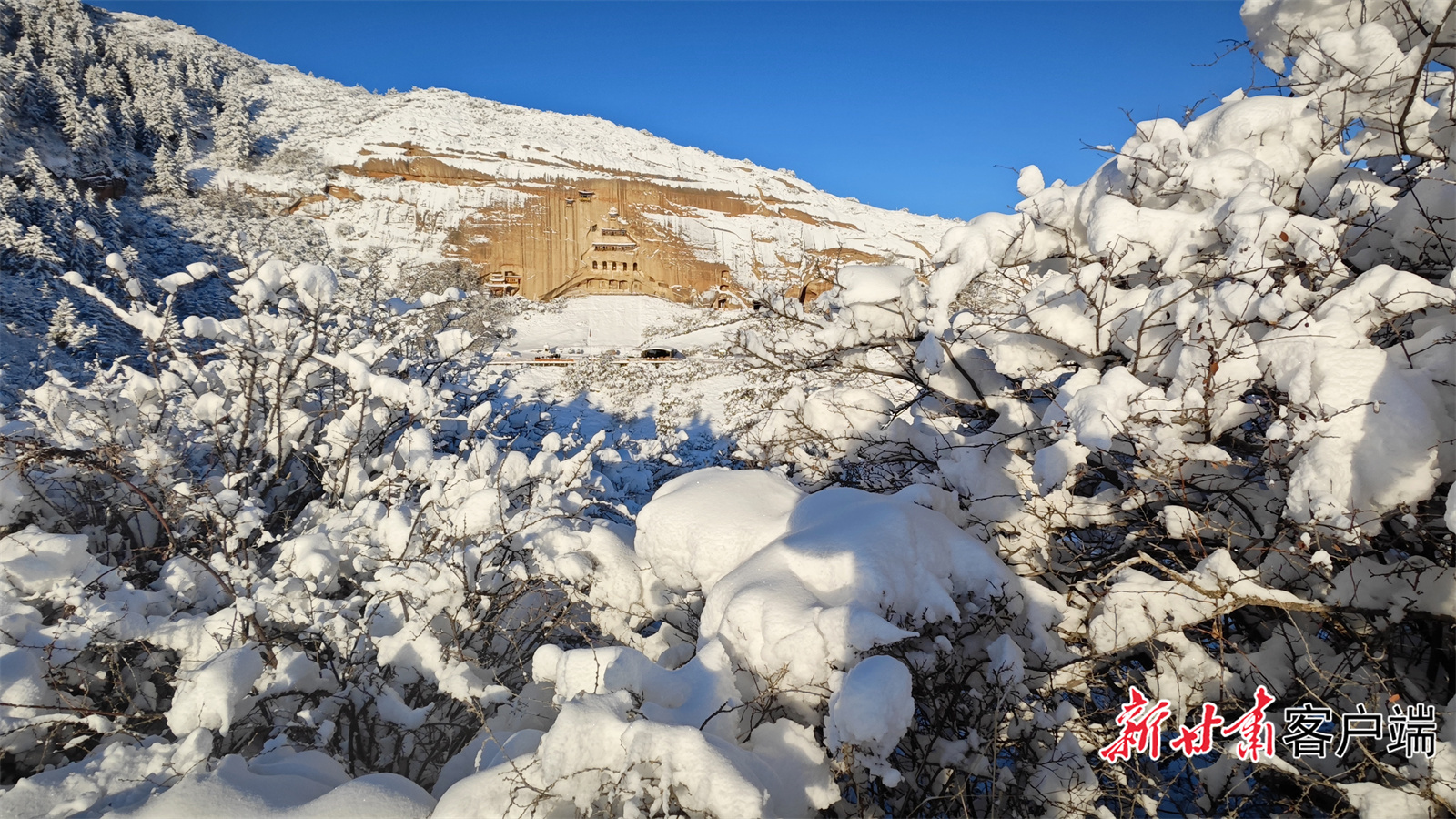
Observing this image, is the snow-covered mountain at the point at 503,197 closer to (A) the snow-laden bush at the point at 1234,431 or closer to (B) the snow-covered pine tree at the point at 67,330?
(B) the snow-covered pine tree at the point at 67,330

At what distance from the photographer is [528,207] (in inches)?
892

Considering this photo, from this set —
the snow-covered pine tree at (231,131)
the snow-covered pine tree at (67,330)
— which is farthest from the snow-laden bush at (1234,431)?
the snow-covered pine tree at (231,131)

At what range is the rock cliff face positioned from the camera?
21.2 meters

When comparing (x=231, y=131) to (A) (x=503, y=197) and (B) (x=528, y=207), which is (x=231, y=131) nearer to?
(A) (x=503, y=197)

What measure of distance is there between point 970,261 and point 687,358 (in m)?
12.8

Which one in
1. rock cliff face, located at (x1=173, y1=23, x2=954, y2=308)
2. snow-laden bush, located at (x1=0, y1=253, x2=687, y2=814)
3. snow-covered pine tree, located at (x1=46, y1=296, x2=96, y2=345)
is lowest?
snow-laden bush, located at (x1=0, y1=253, x2=687, y2=814)

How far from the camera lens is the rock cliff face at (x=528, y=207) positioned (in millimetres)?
21219

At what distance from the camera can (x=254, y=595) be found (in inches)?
95.0

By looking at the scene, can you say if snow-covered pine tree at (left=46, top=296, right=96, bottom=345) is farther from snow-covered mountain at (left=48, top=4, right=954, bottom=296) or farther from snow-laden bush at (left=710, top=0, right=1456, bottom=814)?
snow-laden bush at (left=710, top=0, right=1456, bottom=814)

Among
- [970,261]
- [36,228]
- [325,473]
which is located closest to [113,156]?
[36,228]

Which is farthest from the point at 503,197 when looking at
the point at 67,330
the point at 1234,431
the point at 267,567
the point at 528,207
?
the point at 1234,431

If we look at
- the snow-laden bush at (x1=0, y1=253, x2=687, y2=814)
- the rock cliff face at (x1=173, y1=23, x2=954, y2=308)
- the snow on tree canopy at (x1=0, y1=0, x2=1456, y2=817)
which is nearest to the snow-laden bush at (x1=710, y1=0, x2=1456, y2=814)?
the snow on tree canopy at (x1=0, y1=0, x2=1456, y2=817)

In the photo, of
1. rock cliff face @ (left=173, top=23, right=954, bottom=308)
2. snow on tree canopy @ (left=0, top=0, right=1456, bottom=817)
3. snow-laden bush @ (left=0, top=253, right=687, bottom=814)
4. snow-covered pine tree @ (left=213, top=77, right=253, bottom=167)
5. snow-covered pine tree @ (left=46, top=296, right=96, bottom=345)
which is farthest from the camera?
rock cliff face @ (left=173, top=23, right=954, bottom=308)

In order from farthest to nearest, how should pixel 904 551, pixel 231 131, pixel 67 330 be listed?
pixel 231 131
pixel 67 330
pixel 904 551
